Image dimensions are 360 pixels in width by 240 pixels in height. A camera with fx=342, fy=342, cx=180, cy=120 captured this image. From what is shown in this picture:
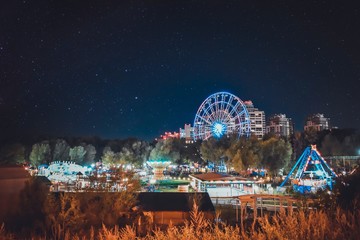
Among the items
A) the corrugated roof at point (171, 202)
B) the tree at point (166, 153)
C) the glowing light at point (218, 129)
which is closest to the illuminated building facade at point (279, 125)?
the tree at point (166, 153)

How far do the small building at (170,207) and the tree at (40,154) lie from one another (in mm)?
47539

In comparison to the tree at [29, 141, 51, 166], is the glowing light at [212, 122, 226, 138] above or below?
above

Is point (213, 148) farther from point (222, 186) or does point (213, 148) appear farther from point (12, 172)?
point (12, 172)

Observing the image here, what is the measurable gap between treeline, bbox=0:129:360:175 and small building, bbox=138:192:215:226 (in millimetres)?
24972

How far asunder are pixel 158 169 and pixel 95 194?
92.4 ft

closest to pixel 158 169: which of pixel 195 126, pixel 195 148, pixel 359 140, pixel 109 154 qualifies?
pixel 195 126

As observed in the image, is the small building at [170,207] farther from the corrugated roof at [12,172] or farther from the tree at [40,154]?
the tree at [40,154]

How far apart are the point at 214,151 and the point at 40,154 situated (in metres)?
31.7

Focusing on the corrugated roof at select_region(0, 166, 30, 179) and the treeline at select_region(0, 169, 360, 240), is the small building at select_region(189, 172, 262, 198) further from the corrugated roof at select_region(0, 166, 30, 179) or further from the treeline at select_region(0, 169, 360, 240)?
the corrugated roof at select_region(0, 166, 30, 179)

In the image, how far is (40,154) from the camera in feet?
203

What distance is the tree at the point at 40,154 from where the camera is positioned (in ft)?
201

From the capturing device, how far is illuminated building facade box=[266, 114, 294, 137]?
500 feet

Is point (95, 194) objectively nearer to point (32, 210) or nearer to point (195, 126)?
point (32, 210)

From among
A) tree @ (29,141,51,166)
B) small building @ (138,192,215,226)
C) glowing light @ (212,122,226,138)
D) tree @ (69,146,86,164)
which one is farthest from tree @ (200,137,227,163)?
small building @ (138,192,215,226)
